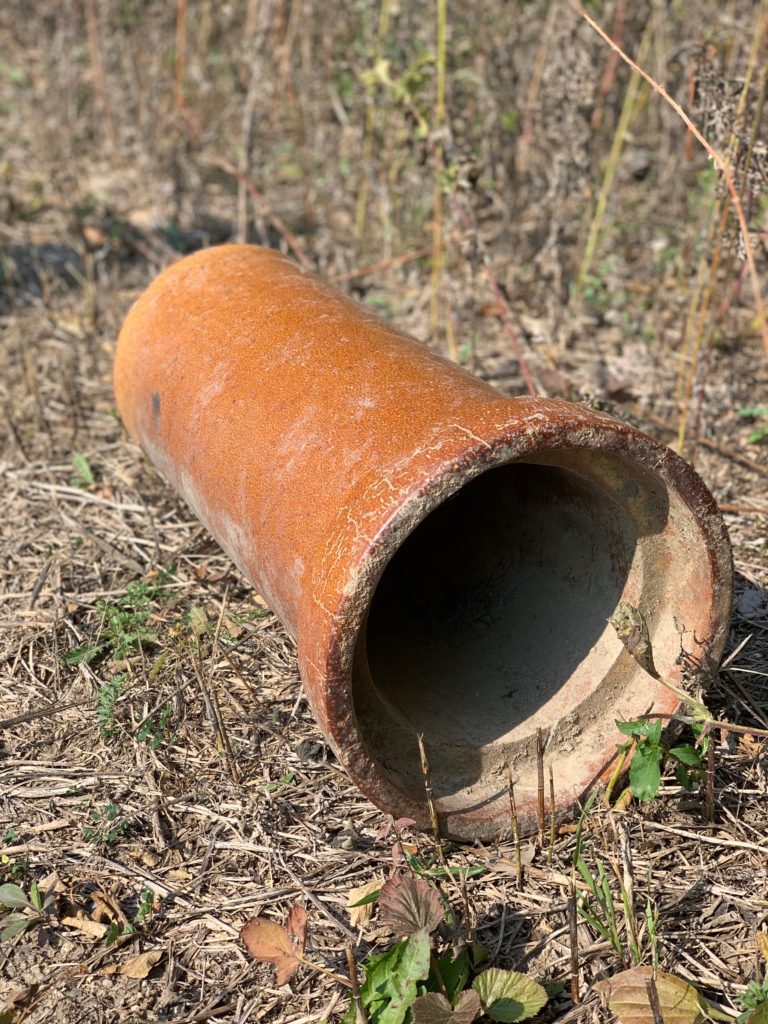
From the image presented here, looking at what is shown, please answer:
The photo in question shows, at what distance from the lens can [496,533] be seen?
294 centimetres

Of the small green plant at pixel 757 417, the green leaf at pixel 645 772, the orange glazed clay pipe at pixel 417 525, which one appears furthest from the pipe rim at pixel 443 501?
the small green plant at pixel 757 417

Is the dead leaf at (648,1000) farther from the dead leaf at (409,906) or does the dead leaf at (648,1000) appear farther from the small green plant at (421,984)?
the dead leaf at (409,906)

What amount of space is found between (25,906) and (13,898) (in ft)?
0.12

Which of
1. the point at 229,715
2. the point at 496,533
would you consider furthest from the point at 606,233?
the point at 229,715

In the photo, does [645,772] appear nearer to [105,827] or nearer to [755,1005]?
[755,1005]

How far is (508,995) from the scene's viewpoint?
191 cm

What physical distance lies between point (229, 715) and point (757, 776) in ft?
4.14

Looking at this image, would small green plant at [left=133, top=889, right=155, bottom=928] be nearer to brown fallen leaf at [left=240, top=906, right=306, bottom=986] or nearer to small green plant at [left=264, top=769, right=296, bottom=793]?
brown fallen leaf at [left=240, top=906, right=306, bottom=986]

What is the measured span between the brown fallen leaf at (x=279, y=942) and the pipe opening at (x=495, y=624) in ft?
1.11

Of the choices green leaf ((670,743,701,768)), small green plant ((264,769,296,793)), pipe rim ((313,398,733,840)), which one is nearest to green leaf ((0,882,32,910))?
→ small green plant ((264,769,296,793))

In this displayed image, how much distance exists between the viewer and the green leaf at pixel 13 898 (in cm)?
211

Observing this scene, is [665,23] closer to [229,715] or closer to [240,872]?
[229,715]

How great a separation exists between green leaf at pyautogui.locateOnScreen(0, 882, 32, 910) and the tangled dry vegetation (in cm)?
2

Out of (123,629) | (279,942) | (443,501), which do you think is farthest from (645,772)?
(123,629)
